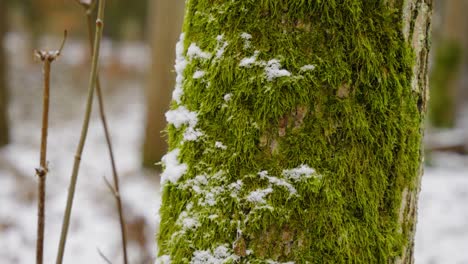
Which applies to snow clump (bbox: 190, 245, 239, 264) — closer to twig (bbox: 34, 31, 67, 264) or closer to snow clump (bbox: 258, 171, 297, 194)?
snow clump (bbox: 258, 171, 297, 194)

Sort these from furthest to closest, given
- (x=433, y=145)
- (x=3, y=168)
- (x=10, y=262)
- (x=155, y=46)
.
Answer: (x=433, y=145) < (x=155, y=46) < (x=3, y=168) < (x=10, y=262)

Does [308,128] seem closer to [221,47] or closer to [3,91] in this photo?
[221,47]

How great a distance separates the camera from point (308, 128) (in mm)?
1191

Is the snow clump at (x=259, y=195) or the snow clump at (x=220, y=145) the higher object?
the snow clump at (x=220, y=145)

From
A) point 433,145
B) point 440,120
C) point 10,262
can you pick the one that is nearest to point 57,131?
point 10,262

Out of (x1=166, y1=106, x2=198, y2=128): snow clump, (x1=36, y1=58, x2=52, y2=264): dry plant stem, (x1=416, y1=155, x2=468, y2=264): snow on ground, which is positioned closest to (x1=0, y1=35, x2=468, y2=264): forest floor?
(x1=416, y1=155, x2=468, y2=264): snow on ground

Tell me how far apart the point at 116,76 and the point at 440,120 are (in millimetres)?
13049

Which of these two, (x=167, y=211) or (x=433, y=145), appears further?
(x=433, y=145)

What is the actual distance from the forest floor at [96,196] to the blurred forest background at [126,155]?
0.05 feet

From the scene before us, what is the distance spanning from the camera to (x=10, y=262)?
4.35 m

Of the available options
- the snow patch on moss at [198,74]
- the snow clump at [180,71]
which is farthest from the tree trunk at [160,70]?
the snow patch on moss at [198,74]

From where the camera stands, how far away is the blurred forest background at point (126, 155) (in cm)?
502

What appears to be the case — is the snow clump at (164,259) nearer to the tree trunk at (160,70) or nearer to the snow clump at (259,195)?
the snow clump at (259,195)

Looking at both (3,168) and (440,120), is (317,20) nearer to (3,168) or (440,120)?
(3,168)
